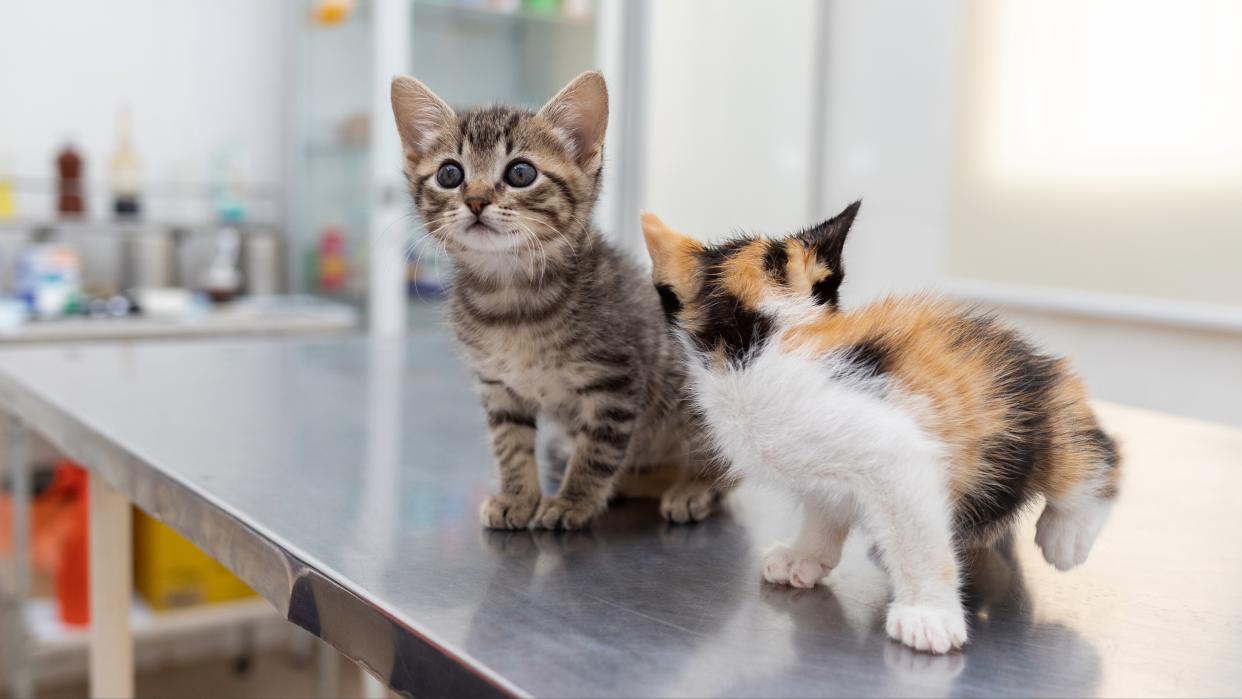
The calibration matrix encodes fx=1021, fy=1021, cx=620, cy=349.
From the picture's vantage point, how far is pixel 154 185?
3098mm

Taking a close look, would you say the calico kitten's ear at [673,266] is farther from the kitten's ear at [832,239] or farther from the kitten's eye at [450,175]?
the kitten's eye at [450,175]

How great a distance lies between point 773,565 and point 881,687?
0.18 metres

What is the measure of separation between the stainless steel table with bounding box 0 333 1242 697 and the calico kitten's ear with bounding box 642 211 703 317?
201 millimetres

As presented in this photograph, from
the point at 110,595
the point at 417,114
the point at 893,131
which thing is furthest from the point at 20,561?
the point at 893,131

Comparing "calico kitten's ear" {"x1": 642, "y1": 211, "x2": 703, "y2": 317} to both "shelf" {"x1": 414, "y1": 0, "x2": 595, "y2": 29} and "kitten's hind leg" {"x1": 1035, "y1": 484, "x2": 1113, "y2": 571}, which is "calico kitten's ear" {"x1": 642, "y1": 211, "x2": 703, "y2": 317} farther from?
"shelf" {"x1": 414, "y1": 0, "x2": 595, "y2": 29}

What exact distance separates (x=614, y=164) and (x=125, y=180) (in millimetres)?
1408

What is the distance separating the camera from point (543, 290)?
33.0 inches

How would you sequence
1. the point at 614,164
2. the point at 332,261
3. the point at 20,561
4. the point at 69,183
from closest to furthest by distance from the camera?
the point at 20,561 < the point at 69,183 < the point at 614,164 < the point at 332,261

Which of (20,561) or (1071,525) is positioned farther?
(20,561)

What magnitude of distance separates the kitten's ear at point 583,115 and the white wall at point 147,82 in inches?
103

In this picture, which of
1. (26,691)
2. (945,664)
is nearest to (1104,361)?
(945,664)

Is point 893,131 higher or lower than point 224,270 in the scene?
higher

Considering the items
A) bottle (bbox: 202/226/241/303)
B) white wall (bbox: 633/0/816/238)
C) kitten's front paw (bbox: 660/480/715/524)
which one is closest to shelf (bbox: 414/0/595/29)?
white wall (bbox: 633/0/816/238)

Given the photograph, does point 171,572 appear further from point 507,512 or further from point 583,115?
point 583,115
